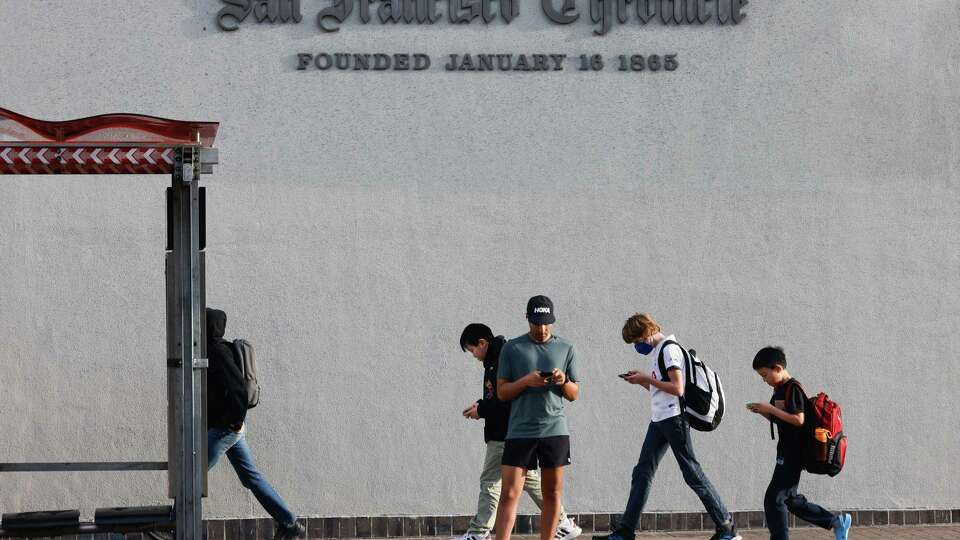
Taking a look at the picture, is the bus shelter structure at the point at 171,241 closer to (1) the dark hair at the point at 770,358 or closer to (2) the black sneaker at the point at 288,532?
(2) the black sneaker at the point at 288,532

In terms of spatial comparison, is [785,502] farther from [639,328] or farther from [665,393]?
[639,328]

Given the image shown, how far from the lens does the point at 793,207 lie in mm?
11258

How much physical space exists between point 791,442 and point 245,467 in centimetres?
372

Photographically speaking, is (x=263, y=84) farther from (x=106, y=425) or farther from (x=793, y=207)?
(x=793, y=207)

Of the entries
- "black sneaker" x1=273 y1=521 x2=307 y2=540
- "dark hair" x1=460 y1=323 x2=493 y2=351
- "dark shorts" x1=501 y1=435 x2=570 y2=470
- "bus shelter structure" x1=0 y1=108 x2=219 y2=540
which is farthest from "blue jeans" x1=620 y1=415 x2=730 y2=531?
"bus shelter structure" x1=0 y1=108 x2=219 y2=540

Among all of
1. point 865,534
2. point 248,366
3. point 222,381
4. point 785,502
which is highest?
point 248,366

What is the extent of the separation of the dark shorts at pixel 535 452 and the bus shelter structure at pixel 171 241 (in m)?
Result: 1.87

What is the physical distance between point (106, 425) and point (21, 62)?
9.07ft

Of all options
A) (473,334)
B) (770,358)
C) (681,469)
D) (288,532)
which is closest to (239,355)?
(288,532)

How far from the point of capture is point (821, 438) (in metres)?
9.02

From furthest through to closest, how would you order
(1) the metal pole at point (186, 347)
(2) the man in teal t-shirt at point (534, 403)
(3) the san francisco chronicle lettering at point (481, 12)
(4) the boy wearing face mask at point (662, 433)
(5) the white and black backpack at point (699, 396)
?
1. (3) the san francisco chronicle lettering at point (481, 12)
2. (5) the white and black backpack at point (699, 396)
3. (4) the boy wearing face mask at point (662, 433)
4. (2) the man in teal t-shirt at point (534, 403)
5. (1) the metal pole at point (186, 347)

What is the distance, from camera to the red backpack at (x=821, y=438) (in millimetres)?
9031

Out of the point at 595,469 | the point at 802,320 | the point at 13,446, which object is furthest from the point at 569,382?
the point at 13,446

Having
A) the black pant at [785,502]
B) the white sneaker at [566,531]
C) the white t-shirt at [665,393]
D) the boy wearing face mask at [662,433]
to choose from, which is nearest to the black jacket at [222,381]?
the white sneaker at [566,531]
